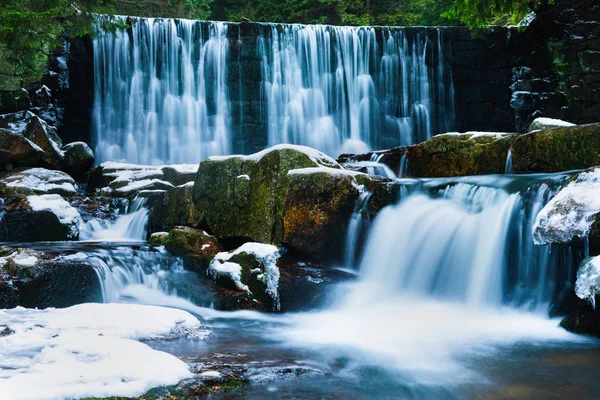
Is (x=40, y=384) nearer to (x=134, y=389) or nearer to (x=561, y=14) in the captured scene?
(x=134, y=389)

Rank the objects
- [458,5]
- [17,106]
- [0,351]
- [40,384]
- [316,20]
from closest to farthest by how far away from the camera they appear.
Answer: [40,384], [0,351], [458,5], [17,106], [316,20]

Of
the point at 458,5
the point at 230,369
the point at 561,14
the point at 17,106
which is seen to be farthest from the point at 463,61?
the point at 230,369

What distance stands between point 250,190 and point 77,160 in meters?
7.71

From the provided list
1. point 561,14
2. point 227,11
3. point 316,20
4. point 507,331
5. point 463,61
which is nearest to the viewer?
point 507,331

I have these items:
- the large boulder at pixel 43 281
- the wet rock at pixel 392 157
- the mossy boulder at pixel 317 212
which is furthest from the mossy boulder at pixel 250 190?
the wet rock at pixel 392 157

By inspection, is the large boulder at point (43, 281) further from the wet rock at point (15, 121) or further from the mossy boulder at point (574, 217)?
the wet rock at point (15, 121)

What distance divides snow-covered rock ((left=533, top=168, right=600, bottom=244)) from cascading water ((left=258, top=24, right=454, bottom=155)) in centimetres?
1219

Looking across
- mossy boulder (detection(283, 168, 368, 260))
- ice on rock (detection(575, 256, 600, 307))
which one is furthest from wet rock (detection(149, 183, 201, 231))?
ice on rock (detection(575, 256, 600, 307))

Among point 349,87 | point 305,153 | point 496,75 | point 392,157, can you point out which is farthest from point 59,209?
point 496,75

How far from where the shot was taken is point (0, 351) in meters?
3.87

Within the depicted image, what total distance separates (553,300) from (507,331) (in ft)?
2.71

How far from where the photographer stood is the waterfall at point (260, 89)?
674 inches

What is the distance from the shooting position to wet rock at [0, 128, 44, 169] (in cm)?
1253

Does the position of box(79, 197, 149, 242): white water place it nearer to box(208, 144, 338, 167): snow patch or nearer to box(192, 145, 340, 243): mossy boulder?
box(192, 145, 340, 243): mossy boulder
